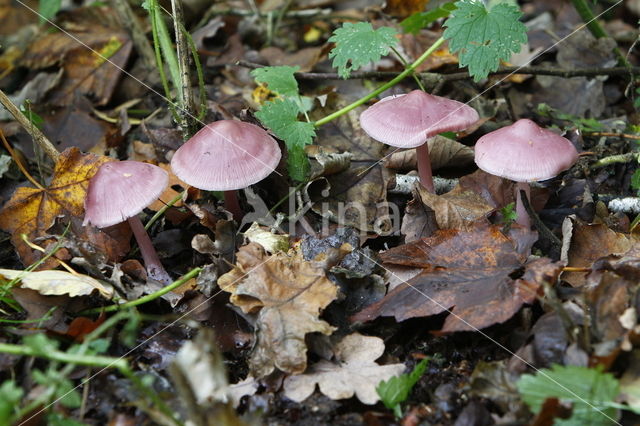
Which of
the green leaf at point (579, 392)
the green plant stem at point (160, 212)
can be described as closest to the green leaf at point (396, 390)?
the green leaf at point (579, 392)

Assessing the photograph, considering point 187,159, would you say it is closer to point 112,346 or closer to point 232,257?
point 232,257

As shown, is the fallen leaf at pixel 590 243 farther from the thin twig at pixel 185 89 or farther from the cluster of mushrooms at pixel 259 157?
the thin twig at pixel 185 89

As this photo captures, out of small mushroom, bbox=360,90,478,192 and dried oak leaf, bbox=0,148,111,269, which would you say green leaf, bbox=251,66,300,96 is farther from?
dried oak leaf, bbox=0,148,111,269

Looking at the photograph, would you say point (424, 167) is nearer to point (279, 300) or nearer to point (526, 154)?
point (526, 154)

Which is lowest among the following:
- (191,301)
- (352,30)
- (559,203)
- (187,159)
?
(559,203)

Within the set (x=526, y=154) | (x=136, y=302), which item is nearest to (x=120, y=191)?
(x=136, y=302)

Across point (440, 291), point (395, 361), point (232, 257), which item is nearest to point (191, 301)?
point (232, 257)
